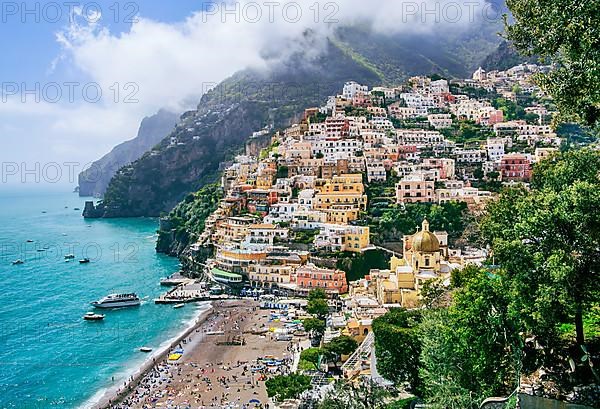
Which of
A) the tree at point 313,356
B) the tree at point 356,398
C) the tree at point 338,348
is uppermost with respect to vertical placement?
the tree at point 356,398

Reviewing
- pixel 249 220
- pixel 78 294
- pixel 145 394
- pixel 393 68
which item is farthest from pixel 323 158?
pixel 393 68

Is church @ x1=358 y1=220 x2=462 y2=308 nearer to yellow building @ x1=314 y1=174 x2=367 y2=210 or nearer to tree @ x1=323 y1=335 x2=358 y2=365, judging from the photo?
tree @ x1=323 y1=335 x2=358 y2=365

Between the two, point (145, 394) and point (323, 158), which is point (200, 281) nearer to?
point (323, 158)

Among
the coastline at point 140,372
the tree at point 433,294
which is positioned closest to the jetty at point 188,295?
the coastline at point 140,372

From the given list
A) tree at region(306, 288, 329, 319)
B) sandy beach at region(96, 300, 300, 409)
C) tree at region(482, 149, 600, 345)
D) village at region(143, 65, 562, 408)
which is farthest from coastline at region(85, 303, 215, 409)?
tree at region(482, 149, 600, 345)

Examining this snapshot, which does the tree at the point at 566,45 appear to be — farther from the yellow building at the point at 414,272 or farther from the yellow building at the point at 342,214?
the yellow building at the point at 342,214
